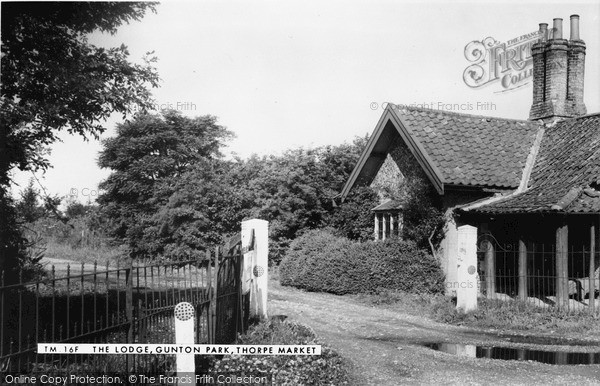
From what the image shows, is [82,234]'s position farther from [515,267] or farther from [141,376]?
[141,376]

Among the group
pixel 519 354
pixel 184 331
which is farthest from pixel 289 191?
pixel 184 331

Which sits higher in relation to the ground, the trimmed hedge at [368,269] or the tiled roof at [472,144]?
the tiled roof at [472,144]

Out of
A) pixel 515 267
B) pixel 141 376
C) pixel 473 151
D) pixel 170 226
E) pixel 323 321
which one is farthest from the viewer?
pixel 170 226

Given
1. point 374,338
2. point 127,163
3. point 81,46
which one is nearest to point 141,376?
point 374,338

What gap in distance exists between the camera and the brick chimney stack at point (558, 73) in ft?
63.4

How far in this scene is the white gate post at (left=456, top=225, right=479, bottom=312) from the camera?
13938 mm

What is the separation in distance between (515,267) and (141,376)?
12683 millimetres

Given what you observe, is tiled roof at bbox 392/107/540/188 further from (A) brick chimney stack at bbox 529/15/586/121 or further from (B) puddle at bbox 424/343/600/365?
(B) puddle at bbox 424/343/600/365

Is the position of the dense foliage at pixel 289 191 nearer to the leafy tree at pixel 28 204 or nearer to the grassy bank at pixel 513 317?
the grassy bank at pixel 513 317

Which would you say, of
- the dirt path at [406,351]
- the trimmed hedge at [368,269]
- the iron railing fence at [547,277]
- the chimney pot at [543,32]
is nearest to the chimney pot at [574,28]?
the chimney pot at [543,32]

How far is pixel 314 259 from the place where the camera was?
19.4 m

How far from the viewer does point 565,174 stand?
52.9 ft

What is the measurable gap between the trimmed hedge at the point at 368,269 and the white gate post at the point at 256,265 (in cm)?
715

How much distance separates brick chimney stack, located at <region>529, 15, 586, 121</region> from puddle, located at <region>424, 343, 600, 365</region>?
11.9 metres
